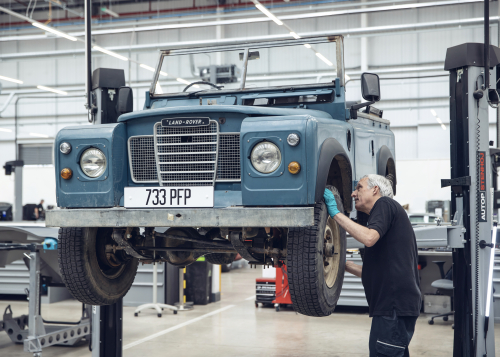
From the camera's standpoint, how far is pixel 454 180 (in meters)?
4.42

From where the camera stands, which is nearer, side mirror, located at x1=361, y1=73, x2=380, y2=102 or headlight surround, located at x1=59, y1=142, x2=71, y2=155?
headlight surround, located at x1=59, y1=142, x2=71, y2=155

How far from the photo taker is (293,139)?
2979mm

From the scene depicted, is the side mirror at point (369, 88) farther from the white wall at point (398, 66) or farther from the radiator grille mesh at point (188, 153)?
the white wall at point (398, 66)

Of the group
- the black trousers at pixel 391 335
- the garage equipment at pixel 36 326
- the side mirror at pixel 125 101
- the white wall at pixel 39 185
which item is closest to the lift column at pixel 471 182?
the black trousers at pixel 391 335

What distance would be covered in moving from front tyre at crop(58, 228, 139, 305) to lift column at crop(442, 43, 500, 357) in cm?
262

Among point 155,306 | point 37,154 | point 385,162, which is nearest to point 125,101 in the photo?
point 385,162

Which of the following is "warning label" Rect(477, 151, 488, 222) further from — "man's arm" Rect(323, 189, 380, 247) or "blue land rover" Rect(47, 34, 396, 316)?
"man's arm" Rect(323, 189, 380, 247)

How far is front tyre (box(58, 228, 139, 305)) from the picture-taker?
3.61 meters

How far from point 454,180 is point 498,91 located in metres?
0.80

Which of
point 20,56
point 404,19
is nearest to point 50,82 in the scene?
point 20,56

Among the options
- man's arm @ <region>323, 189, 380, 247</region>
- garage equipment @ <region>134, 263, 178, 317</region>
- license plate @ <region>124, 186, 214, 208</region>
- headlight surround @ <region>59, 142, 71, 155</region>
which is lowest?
garage equipment @ <region>134, 263, 178, 317</region>

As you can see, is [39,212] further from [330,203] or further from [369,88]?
[330,203]

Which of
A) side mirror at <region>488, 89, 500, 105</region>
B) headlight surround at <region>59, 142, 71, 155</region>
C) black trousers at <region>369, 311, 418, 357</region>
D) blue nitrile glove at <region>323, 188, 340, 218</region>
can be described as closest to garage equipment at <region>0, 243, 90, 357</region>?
headlight surround at <region>59, 142, 71, 155</region>

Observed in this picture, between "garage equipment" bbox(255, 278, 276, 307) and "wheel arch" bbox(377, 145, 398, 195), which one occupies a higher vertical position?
"wheel arch" bbox(377, 145, 398, 195)
